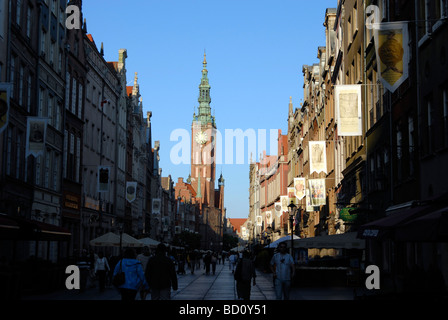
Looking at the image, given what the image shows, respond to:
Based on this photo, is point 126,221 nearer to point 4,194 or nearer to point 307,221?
point 307,221

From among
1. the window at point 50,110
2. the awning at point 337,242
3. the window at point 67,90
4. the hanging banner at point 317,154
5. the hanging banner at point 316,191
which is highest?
the window at point 67,90

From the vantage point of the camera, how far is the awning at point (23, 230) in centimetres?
2195

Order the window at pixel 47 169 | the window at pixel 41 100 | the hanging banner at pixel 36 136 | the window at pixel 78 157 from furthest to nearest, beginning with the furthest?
the window at pixel 78 157, the window at pixel 47 169, the window at pixel 41 100, the hanging banner at pixel 36 136

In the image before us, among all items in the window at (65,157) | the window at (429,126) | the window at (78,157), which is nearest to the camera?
the window at (429,126)

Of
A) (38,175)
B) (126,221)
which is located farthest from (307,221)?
(38,175)

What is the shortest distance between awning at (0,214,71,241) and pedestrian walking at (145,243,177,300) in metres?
7.46

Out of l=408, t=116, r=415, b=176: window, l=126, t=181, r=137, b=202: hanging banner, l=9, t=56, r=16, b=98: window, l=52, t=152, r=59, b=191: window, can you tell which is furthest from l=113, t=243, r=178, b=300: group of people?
l=126, t=181, r=137, b=202: hanging banner

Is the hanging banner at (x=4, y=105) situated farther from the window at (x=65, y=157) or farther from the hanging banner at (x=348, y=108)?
the window at (x=65, y=157)

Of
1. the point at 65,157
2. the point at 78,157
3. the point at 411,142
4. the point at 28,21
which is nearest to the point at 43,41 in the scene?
the point at 28,21

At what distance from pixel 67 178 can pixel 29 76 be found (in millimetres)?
10347

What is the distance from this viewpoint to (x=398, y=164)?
29.1 metres

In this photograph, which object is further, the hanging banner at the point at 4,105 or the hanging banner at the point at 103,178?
the hanging banner at the point at 103,178

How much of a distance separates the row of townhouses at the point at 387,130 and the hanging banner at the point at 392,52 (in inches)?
1.2

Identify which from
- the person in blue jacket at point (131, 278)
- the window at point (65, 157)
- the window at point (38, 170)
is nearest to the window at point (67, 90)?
the window at point (65, 157)
